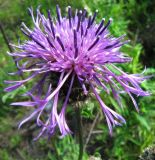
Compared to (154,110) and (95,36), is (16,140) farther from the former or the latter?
(95,36)

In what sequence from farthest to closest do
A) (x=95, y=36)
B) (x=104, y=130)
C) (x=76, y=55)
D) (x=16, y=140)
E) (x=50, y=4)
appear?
(x=16, y=140) < (x=104, y=130) < (x=50, y=4) < (x=95, y=36) < (x=76, y=55)

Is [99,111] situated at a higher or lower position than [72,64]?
lower

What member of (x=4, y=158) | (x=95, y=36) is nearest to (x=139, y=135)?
(x=4, y=158)

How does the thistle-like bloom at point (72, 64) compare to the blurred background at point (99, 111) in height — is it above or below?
above

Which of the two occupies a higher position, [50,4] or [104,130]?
[50,4]

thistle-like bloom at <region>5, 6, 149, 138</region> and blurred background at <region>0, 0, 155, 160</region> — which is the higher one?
thistle-like bloom at <region>5, 6, 149, 138</region>

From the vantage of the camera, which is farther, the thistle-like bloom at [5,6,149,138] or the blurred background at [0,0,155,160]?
the blurred background at [0,0,155,160]

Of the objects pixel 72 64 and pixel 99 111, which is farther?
pixel 99 111

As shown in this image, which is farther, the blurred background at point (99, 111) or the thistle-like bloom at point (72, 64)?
the blurred background at point (99, 111)
